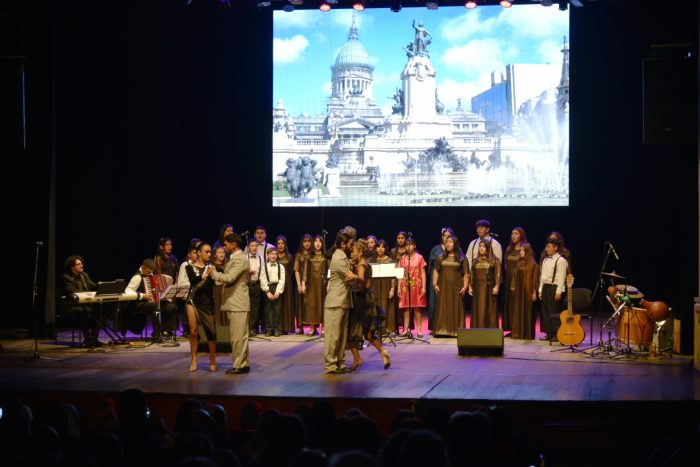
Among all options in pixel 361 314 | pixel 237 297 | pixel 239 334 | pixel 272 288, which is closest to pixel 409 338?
pixel 272 288

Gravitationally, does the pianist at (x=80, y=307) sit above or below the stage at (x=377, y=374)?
above

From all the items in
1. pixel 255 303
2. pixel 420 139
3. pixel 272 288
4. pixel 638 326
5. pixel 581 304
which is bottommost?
pixel 638 326

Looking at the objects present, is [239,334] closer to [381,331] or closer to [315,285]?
[381,331]

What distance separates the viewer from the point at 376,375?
34.9ft

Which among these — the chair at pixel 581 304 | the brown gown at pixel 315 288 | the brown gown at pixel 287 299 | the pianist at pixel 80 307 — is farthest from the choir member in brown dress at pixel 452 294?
the pianist at pixel 80 307

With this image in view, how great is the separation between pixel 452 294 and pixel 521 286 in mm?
1015

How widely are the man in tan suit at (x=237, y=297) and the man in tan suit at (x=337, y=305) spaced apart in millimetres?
919

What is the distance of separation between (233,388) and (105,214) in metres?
7.48

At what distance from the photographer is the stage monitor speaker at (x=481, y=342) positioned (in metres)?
12.1

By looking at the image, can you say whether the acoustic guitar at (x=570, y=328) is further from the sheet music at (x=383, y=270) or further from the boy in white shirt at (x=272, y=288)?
the boy in white shirt at (x=272, y=288)

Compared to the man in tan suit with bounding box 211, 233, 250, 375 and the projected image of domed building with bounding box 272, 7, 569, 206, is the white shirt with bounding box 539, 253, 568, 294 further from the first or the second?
the man in tan suit with bounding box 211, 233, 250, 375

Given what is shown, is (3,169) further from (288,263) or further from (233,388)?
(233,388)

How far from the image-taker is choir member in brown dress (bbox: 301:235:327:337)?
14586 mm

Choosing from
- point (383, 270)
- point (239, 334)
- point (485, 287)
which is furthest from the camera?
point (485, 287)
